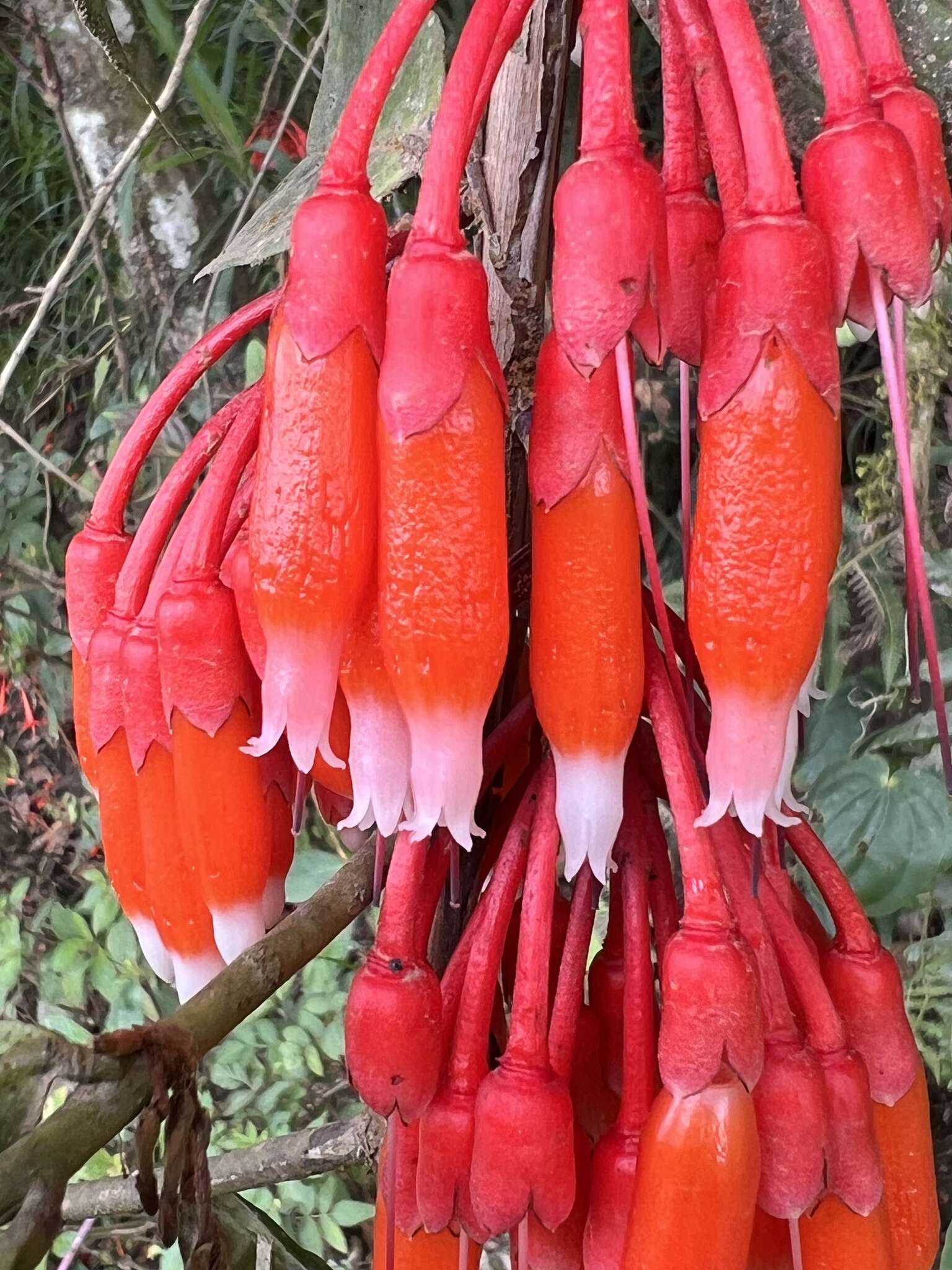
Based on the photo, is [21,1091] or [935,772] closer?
[21,1091]

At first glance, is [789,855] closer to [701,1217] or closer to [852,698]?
[852,698]

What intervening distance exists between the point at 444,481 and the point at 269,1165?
568mm

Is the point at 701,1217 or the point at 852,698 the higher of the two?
the point at 701,1217

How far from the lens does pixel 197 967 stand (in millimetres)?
456

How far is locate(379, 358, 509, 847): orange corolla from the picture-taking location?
326 millimetres

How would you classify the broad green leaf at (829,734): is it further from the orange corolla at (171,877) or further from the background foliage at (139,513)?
the orange corolla at (171,877)

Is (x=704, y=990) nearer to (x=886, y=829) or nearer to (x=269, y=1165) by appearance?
(x=269, y=1165)

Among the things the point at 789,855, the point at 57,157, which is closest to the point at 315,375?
the point at 789,855

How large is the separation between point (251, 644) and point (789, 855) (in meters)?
0.78

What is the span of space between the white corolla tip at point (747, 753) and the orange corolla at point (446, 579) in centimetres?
7

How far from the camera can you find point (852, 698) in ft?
3.71

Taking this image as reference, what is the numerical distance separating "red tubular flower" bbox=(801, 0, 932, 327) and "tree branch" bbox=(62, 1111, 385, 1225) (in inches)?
19.5

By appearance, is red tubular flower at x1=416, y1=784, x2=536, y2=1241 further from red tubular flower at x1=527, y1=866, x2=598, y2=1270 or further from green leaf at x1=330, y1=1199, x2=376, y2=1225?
green leaf at x1=330, y1=1199, x2=376, y2=1225

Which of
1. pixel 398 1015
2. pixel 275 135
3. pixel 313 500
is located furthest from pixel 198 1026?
pixel 275 135
